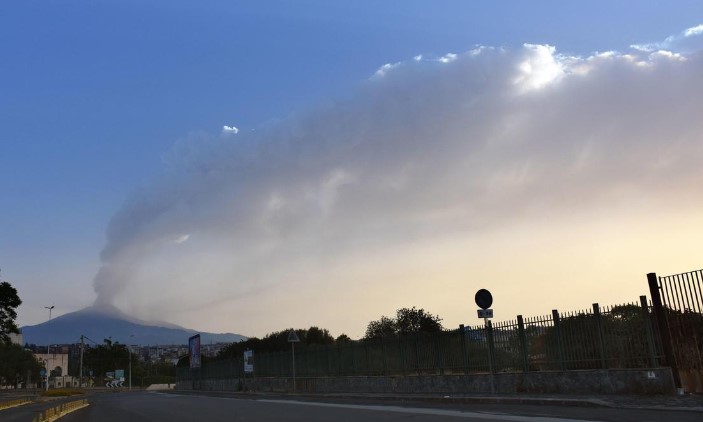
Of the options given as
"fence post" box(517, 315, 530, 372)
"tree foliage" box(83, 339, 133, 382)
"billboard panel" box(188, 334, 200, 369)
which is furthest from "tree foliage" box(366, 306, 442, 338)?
"tree foliage" box(83, 339, 133, 382)

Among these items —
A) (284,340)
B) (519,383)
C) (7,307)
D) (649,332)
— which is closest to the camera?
(649,332)

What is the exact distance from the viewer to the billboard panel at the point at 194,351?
58.6 m

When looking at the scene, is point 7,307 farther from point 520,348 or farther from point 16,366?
point 16,366

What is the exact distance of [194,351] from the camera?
59969 millimetres

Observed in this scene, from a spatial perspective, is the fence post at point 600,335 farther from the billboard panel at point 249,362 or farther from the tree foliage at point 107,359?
the tree foliage at point 107,359

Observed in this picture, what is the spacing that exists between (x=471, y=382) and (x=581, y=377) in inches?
195

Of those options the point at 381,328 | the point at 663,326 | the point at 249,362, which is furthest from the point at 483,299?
the point at 381,328

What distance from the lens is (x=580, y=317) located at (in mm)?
17250

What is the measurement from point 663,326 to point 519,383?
5.34 metres

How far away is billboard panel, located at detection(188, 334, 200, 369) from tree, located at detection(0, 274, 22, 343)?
15.7m

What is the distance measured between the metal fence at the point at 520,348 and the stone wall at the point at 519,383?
0.29 metres

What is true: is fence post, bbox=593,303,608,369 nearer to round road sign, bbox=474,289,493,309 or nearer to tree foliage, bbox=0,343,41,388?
round road sign, bbox=474,289,493,309

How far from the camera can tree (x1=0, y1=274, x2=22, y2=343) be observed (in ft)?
173

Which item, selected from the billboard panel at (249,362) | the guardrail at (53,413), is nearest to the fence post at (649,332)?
the guardrail at (53,413)
